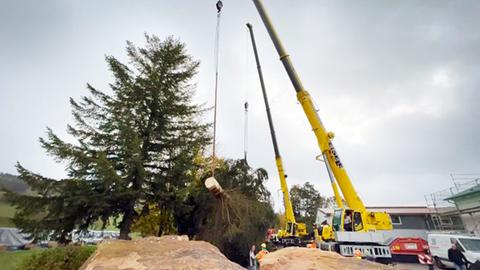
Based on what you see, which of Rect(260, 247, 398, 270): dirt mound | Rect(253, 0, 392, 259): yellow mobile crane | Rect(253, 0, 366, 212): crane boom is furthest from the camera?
Rect(253, 0, 366, 212): crane boom

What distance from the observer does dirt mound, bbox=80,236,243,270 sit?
A: 10.5 feet

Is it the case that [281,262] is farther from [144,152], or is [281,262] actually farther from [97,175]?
[144,152]

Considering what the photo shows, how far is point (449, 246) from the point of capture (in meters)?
11.7

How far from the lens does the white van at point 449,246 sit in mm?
10539

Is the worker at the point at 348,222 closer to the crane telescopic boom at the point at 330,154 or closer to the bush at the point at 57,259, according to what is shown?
the crane telescopic boom at the point at 330,154

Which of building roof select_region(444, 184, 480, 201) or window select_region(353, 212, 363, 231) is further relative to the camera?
building roof select_region(444, 184, 480, 201)

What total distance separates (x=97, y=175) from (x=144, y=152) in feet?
7.12

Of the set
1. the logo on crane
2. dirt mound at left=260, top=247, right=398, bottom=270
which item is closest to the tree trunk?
dirt mound at left=260, top=247, right=398, bottom=270

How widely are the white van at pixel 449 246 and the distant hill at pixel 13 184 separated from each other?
59.0 feet

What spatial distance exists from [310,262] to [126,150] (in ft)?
23.8

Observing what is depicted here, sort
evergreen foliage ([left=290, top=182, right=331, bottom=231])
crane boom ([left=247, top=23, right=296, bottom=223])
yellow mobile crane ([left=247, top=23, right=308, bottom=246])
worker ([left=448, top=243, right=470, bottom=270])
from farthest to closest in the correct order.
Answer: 1. evergreen foliage ([left=290, top=182, right=331, bottom=231])
2. crane boom ([left=247, top=23, right=296, bottom=223])
3. yellow mobile crane ([left=247, top=23, right=308, bottom=246])
4. worker ([left=448, top=243, right=470, bottom=270])

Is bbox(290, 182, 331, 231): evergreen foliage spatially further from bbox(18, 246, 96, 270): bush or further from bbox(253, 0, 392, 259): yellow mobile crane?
bbox(18, 246, 96, 270): bush

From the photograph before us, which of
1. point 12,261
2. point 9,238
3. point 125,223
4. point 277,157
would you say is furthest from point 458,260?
point 9,238

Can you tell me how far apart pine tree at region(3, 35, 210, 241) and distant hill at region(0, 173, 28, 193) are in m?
0.36
